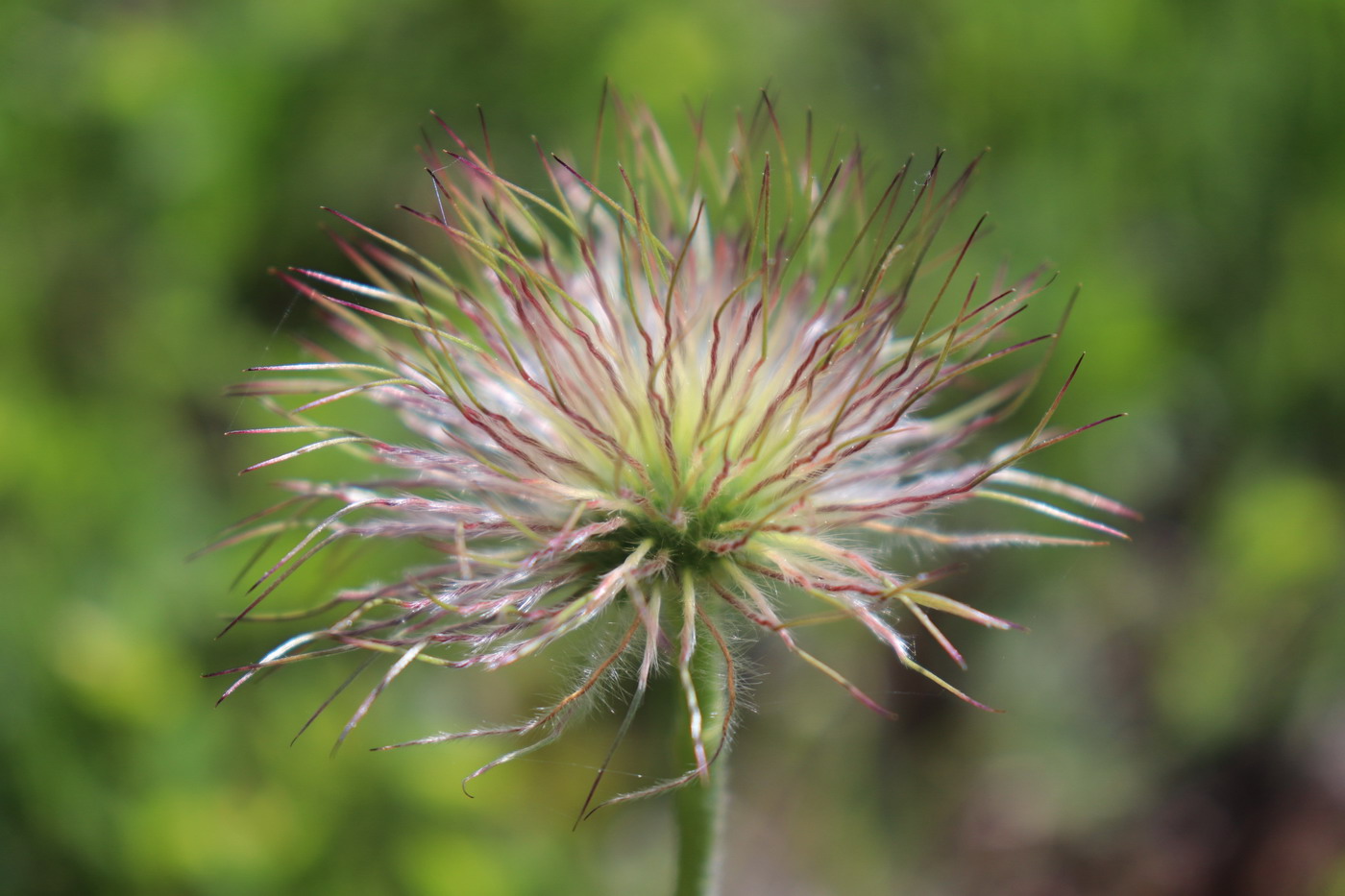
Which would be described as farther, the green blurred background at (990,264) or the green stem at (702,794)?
the green blurred background at (990,264)

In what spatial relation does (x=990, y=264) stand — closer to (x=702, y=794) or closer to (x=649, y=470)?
(x=649, y=470)

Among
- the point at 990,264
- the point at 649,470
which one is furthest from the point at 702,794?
the point at 990,264

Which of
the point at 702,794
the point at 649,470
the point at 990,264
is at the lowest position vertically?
the point at 702,794

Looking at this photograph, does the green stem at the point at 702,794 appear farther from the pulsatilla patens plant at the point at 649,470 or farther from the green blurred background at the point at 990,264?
the green blurred background at the point at 990,264

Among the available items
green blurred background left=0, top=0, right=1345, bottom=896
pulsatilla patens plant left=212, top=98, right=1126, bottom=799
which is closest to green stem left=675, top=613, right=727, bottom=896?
pulsatilla patens plant left=212, top=98, right=1126, bottom=799

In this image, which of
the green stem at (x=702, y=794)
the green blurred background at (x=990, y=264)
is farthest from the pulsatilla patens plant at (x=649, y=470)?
the green blurred background at (x=990, y=264)

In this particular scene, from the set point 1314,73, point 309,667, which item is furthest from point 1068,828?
point 1314,73

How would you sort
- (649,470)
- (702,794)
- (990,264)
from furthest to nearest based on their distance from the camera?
(990,264) < (649,470) < (702,794)
